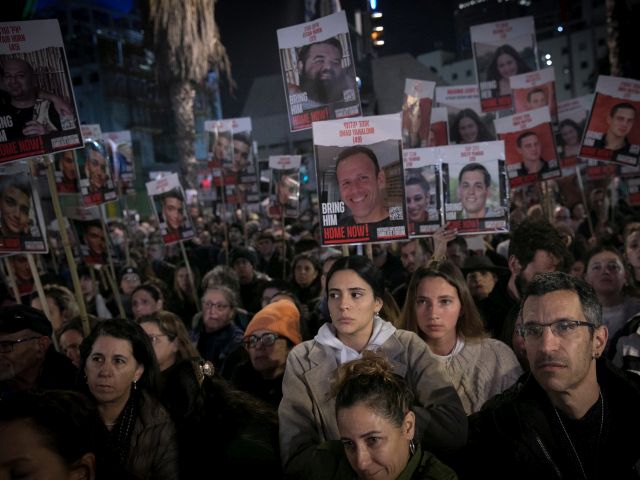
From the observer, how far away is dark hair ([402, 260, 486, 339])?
422 centimetres

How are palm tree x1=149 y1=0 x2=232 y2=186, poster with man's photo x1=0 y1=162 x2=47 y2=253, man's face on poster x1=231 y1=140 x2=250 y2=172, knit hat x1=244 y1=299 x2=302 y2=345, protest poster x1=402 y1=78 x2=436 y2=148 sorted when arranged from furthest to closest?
palm tree x1=149 y1=0 x2=232 y2=186 → man's face on poster x1=231 y1=140 x2=250 y2=172 → protest poster x1=402 y1=78 x2=436 y2=148 → poster with man's photo x1=0 y1=162 x2=47 y2=253 → knit hat x1=244 y1=299 x2=302 y2=345

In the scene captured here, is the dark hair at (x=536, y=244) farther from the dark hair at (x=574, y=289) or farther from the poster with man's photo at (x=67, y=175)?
the poster with man's photo at (x=67, y=175)

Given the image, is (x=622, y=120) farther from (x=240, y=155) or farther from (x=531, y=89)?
(x=240, y=155)

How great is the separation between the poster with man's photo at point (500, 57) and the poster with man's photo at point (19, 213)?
7.42 meters

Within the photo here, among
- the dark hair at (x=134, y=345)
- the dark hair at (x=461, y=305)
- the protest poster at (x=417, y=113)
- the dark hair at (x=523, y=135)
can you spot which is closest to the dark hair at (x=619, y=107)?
the dark hair at (x=523, y=135)

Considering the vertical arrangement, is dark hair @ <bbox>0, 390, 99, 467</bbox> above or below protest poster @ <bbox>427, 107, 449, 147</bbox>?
below

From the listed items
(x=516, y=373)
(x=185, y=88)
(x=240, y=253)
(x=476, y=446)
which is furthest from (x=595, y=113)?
(x=185, y=88)

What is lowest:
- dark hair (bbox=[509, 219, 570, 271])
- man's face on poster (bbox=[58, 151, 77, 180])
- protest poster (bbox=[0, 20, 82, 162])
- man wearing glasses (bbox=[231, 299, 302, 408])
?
man wearing glasses (bbox=[231, 299, 302, 408])

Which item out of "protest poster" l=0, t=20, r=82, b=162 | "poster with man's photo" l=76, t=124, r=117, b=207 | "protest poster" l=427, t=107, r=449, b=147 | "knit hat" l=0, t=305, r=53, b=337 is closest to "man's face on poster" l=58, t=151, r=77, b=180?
"poster with man's photo" l=76, t=124, r=117, b=207

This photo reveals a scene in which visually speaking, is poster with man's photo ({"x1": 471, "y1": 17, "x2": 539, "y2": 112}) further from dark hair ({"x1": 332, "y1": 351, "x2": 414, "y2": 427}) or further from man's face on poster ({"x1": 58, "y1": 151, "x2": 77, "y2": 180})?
dark hair ({"x1": 332, "y1": 351, "x2": 414, "y2": 427})

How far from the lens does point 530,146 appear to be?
923 centimetres

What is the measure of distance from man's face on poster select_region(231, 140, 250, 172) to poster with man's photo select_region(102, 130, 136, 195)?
7.03ft

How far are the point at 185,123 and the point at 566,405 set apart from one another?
852 inches

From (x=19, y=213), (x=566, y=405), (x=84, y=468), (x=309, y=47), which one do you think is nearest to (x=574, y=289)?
(x=566, y=405)
